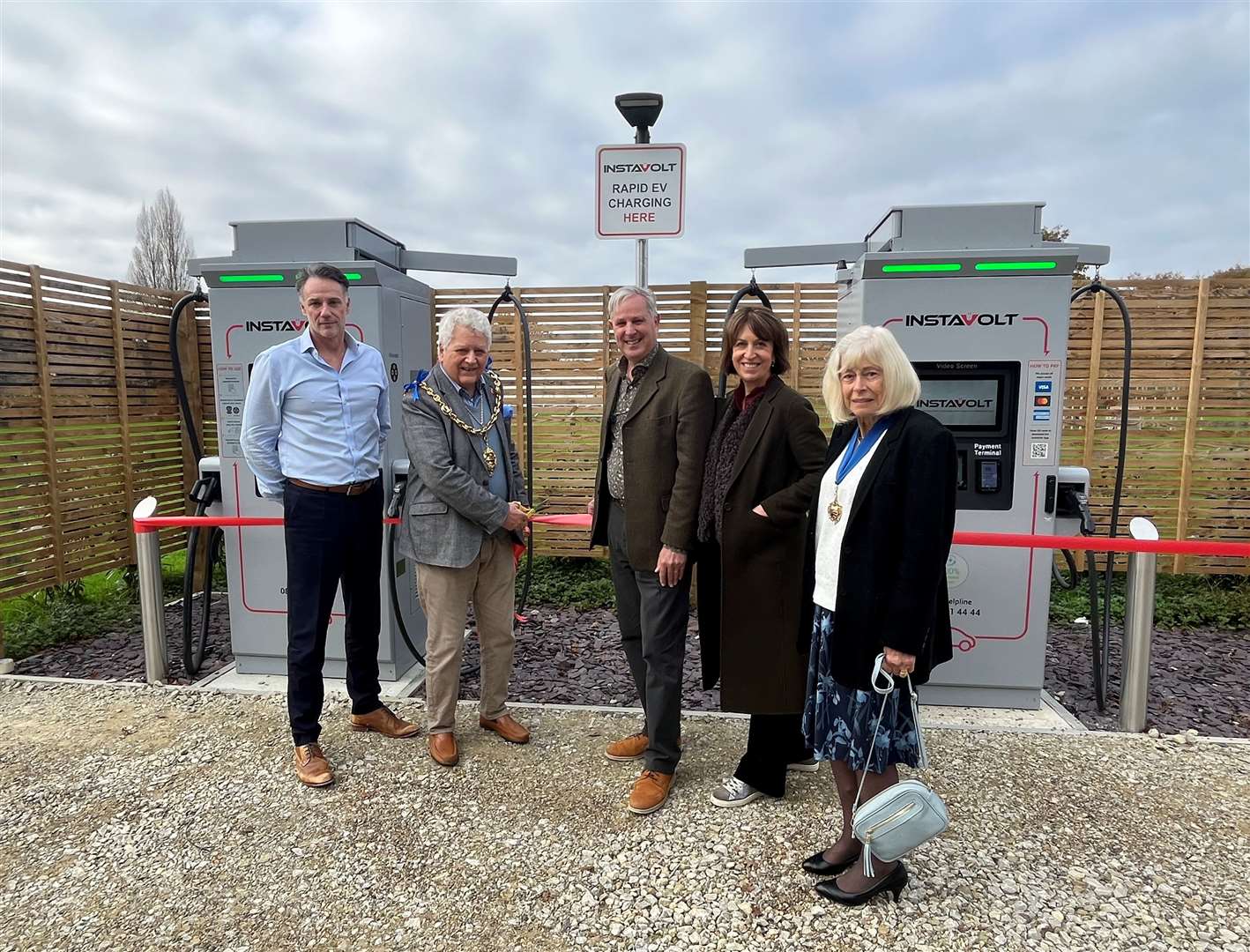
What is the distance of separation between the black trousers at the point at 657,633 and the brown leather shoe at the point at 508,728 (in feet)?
2.20

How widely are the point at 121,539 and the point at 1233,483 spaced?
839 centimetres

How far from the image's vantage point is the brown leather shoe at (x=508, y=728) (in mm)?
3199

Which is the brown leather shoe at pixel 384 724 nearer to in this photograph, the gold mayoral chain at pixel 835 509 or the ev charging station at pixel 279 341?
the ev charging station at pixel 279 341

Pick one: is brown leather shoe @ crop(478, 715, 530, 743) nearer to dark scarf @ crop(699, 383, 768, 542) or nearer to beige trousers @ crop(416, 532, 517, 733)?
beige trousers @ crop(416, 532, 517, 733)

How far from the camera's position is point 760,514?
245 centimetres

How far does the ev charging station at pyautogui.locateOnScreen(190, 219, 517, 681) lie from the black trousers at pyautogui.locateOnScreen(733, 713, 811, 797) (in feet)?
6.61

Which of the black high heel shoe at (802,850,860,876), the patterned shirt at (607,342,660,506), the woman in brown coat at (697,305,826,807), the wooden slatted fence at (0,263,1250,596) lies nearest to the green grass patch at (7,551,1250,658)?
the wooden slatted fence at (0,263,1250,596)

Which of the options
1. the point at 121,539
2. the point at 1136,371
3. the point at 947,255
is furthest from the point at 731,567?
the point at 121,539

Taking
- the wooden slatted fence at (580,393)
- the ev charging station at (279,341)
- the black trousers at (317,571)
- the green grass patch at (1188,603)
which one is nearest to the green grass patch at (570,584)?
the wooden slatted fence at (580,393)

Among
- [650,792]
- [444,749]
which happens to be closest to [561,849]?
[650,792]

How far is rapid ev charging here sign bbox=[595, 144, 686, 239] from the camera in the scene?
3.19 m

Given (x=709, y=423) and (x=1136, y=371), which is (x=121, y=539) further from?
(x=1136, y=371)

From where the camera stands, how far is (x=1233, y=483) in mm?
5445

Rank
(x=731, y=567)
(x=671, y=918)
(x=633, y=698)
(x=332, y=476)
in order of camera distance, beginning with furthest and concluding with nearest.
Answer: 1. (x=633, y=698)
2. (x=332, y=476)
3. (x=731, y=567)
4. (x=671, y=918)
